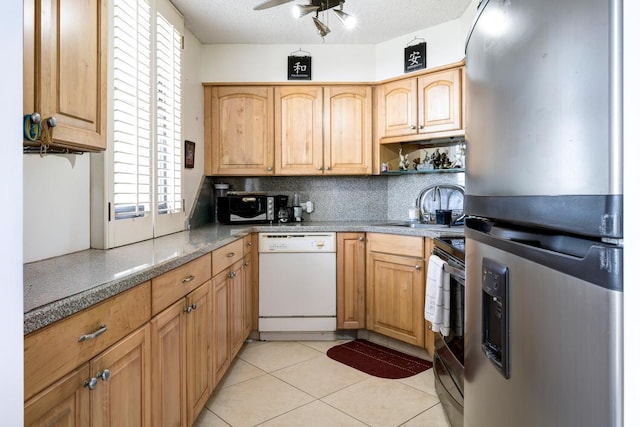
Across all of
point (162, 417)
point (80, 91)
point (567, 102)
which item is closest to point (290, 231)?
point (162, 417)

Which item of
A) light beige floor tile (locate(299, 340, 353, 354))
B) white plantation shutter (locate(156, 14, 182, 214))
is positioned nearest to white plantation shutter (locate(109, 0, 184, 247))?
white plantation shutter (locate(156, 14, 182, 214))

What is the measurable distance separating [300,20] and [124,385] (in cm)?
285

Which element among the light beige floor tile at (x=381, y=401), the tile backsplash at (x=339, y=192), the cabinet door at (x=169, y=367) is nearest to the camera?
the cabinet door at (x=169, y=367)

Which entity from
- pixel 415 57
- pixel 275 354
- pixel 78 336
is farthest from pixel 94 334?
pixel 415 57

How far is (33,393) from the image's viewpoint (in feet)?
2.92

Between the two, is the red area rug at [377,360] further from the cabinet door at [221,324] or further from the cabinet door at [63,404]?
the cabinet door at [63,404]

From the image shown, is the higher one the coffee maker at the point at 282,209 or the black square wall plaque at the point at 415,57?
the black square wall plaque at the point at 415,57

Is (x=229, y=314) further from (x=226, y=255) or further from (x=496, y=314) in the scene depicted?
(x=496, y=314)

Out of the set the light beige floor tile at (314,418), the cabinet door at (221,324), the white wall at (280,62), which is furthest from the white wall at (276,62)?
the light beige floor tile at (314,418)

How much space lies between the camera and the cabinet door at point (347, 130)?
3.63m

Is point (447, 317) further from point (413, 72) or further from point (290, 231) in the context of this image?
point (413, 72)

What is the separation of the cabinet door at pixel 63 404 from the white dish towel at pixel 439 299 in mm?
1555
